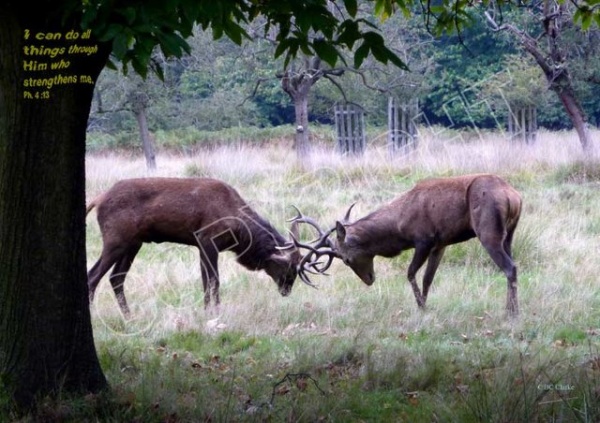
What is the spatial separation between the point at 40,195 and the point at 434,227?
6478 mm

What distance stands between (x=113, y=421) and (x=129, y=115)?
34767 mm

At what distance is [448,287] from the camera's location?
11.7 m

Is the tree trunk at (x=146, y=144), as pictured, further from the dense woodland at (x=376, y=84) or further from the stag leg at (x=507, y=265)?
the stag leg at (x=507, y=265)

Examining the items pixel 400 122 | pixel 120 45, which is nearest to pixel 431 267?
pixel 120 45

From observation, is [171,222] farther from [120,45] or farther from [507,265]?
[120,45]

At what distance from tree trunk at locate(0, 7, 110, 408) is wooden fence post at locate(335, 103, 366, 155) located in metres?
23.7

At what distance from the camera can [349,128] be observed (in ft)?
99.4

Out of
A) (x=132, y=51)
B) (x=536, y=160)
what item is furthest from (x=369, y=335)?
(x=536, y=160)

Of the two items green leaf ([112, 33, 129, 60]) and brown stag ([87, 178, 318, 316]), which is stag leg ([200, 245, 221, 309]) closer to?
brown stag ([87, 178, 318, 316])

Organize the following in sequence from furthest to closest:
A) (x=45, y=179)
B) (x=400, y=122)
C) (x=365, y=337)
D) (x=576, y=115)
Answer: (x=400, y=122) < (x=576, y=115) < (x=365, y=337) < (x=45, y=179)

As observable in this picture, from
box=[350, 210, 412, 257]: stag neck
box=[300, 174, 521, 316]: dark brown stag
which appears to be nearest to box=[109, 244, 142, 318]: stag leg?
box=[300, 174, 521, 316]: dark brown stag

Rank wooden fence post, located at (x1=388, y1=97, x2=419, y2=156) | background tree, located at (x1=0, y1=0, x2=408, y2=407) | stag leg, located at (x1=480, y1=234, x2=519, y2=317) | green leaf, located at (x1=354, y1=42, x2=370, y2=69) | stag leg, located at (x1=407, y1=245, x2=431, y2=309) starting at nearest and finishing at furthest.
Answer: green leaf, located at (x1=354, y1=42, x2=370, y2=69) < background tree, located at (x1=0, y1=0, x2=408, y2=407) < stag leg, located at (x1=480, y1=234, x2=519, y2=317) < stag leg, located at (x1=407, y1=245, x2=431, y2=309) < wooden fence post, located at (x1=388, y1=97, x2=419, y2=156)

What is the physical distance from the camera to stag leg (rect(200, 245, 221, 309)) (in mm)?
10969

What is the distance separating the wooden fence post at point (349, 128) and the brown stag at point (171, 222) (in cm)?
1782
